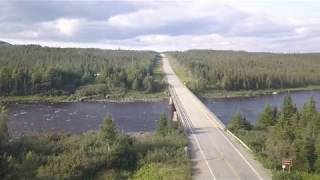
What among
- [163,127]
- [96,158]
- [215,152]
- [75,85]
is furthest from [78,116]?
[96,158]

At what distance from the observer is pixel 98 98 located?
111812 mm

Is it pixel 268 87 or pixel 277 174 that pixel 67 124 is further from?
pixel 268 87

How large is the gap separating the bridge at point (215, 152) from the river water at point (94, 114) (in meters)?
8.72

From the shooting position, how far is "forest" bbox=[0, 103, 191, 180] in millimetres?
30234

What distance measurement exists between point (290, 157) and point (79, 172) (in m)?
14.2

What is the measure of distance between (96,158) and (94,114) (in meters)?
49.2

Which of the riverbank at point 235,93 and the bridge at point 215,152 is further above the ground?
the bridge at point 215,152

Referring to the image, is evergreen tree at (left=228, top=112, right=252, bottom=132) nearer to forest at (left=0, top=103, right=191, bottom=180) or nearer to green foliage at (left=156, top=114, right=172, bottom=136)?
green foliage at (left=156, top=114, right=172, bottom=136)

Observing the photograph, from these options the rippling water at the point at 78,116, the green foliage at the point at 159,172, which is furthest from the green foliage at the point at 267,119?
the green foliage at the point at 159,172

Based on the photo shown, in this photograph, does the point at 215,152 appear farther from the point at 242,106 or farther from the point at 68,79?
the point at 68,79

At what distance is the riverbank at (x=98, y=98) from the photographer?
105 metres

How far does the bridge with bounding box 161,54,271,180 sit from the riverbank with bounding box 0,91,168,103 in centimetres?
4304

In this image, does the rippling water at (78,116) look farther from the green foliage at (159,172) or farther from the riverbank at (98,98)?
the green foliage at (159,172)

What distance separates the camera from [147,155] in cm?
3597
